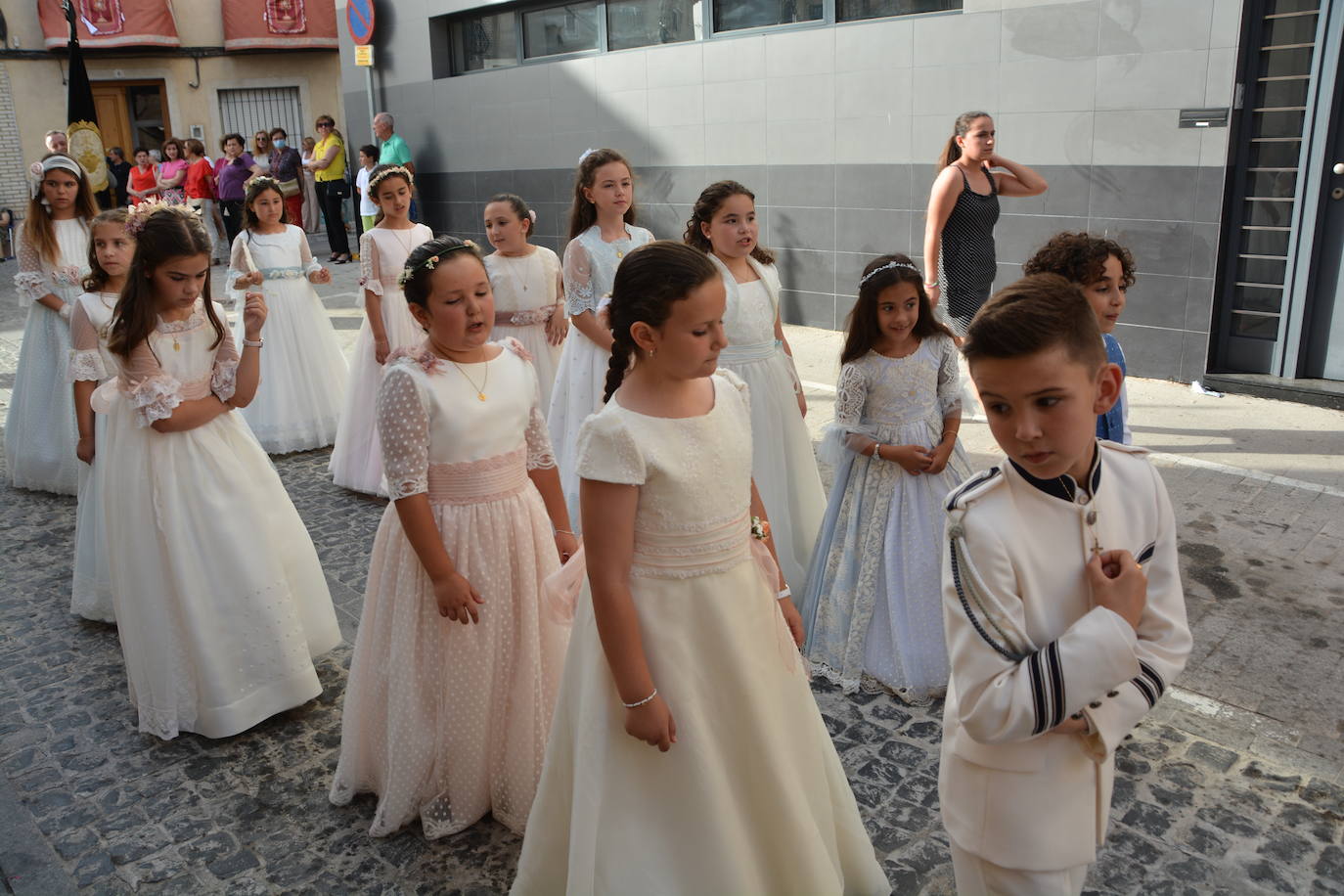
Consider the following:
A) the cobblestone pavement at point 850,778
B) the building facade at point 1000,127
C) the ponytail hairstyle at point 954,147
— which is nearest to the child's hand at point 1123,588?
the cobblestone pavement at point 850,778

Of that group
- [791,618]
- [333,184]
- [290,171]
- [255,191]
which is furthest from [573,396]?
[290,171]

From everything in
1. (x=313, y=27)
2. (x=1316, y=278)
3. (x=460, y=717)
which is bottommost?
(x=460, y=717)

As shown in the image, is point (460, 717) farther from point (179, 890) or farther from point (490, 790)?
point (179, 890)

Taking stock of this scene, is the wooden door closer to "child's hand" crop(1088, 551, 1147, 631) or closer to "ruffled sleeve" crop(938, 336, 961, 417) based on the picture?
"ruffled sleeve" crop(938, 336, 961, 417)

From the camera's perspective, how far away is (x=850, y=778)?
3.51m

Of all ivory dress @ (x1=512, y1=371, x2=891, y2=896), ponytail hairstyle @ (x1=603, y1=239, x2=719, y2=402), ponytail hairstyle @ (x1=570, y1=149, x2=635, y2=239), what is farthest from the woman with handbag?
ivory dress @ (x1=512, y1=371, x2=891, y2=896)

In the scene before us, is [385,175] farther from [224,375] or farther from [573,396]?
[224,375]

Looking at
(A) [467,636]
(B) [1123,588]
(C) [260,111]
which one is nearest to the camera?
(B) [1123,588]

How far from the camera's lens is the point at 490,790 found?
342 cm

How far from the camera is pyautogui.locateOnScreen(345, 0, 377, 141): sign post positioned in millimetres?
14781

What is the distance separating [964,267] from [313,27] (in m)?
19.3

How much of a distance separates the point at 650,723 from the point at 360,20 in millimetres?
14579

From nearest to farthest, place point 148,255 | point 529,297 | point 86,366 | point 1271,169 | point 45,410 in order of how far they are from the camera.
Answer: point 148,255
point 86,366
point 529,297
point 45,410
point 1271,169

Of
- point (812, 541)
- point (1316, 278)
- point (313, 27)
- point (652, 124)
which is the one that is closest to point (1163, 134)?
point (1316, 278)
